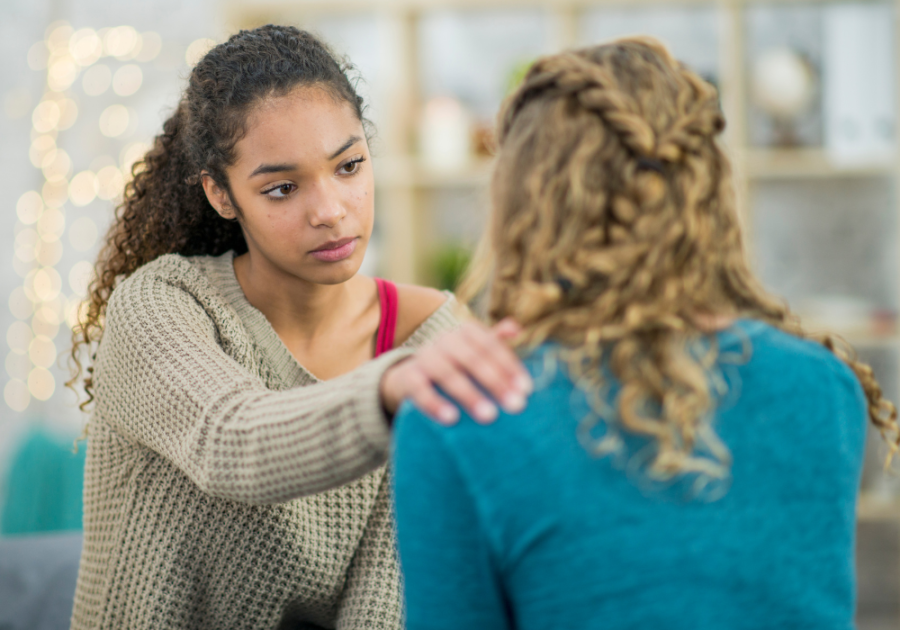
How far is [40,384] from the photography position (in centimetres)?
267

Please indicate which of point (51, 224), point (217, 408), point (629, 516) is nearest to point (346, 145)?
point (217, 408)

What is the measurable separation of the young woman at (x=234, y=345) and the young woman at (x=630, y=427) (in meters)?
0.30

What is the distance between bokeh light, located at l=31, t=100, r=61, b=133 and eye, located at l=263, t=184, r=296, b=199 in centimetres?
202

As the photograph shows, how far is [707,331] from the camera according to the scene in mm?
635

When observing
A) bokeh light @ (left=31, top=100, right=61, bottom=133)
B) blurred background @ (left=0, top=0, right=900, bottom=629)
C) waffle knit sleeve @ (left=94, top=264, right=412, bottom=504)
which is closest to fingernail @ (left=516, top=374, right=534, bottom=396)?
waffle knit sleeve @ (left=94, top=264, right=412, bottom=504)

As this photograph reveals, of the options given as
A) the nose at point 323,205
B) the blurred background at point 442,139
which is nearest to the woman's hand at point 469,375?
the nose at point 323,205

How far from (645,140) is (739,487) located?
27cm

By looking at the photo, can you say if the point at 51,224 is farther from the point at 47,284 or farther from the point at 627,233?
the point at 627,233

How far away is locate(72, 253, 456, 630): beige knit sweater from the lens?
33.8 inches

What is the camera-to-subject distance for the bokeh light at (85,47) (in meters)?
2.71

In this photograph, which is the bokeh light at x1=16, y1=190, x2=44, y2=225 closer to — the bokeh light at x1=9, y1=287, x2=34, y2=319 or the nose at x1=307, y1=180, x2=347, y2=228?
the bokeh light at x1=9, y1=287, x2=34, y2=319

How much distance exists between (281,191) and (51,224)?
6.52ft

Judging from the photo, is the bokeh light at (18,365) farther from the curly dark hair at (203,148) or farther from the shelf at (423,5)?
the curly dark hair at (203,148)

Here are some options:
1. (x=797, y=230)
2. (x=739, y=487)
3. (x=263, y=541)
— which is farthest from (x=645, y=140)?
(x=797, y=230)
